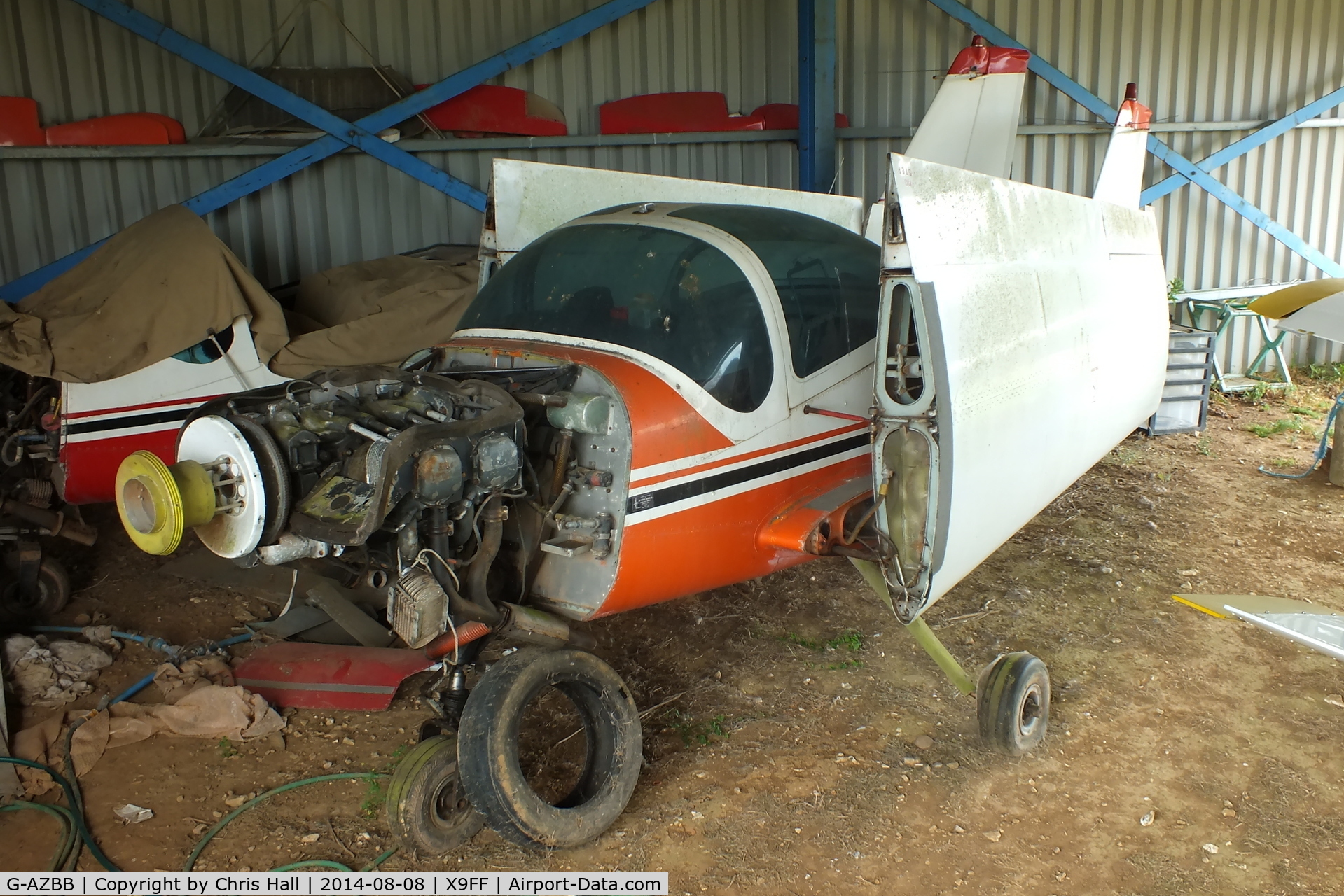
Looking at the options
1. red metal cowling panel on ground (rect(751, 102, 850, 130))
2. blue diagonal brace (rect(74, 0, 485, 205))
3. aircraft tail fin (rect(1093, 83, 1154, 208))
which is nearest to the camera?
aircraft tail fin (rect(1093, 83, 1154, 208))

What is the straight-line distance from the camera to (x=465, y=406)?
284cm

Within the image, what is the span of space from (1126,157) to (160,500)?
5675 millimetres

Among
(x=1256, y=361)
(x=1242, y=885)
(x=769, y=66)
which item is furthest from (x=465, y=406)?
(x=1256, y=361)

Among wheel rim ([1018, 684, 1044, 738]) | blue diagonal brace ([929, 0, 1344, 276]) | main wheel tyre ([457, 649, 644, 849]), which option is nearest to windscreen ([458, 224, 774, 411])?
main wheel tyre ([457, 649, 644, 849])

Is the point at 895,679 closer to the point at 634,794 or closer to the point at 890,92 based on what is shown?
the point at 634,794

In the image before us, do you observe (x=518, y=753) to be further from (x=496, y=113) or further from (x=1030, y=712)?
(x=496, y=113)

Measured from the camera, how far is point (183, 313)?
4.97 meters

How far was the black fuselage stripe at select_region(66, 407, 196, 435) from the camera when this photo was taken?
15.4 feet

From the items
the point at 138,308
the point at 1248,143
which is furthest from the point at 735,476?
the point at 1248,143

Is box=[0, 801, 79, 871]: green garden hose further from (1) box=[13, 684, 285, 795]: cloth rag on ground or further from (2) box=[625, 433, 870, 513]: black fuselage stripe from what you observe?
(2) box=[625, 433, 870, 513]: black fuselage stripe

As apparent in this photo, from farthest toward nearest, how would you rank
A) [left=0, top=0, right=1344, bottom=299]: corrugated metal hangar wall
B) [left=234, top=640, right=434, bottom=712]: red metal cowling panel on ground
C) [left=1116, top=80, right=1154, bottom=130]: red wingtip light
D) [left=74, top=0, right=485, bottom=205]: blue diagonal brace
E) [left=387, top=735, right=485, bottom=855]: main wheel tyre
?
[left=0, top=0, right=1344, bottom=299]: corrugated metal hangar wall < [left=74, top=0, right=485, bottom=205]: blue diagonal brace < [left=1116, top=80, right=1154, bottom=130]: red wingtip light < [left=234, top=640, right=434, bottom=712]: red metal cowling panel on ground < [left=387, top=735, right=485, bottom=855]: main wheel tyre

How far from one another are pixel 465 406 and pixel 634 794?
142 cm

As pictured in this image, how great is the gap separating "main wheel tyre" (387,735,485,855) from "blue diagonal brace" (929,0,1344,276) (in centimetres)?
807

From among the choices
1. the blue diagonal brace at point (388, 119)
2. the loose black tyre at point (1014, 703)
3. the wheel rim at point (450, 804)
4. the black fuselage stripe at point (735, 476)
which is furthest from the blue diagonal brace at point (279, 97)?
the loose black tyre at point (1014, 703)
